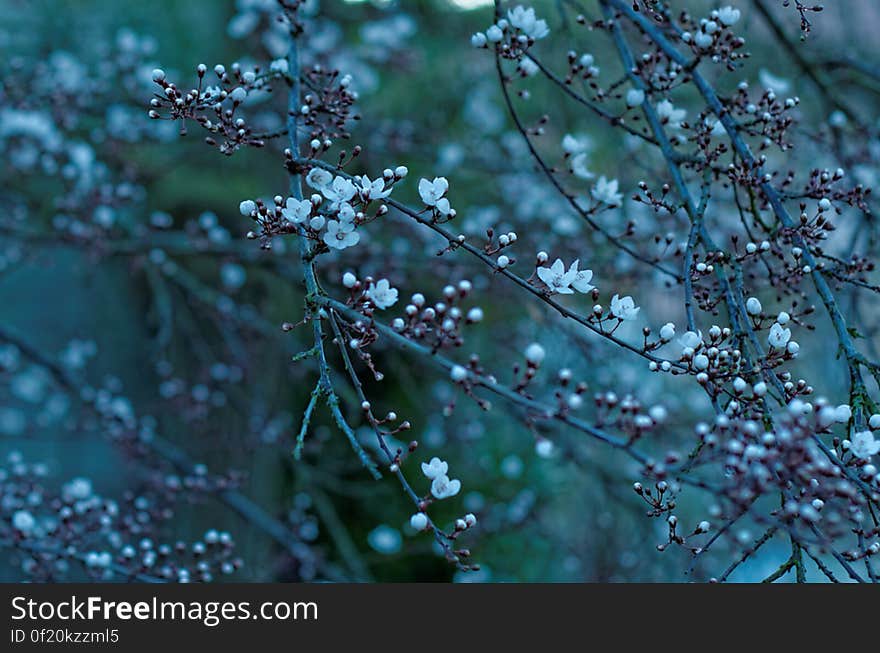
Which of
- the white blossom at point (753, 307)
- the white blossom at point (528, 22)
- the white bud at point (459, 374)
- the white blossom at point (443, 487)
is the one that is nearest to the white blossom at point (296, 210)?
the white bud at point (459, 374)

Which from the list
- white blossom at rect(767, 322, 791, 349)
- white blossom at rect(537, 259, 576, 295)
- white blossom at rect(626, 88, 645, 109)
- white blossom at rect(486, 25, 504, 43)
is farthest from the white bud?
white blossom at rect(626, 88, 645, 109)

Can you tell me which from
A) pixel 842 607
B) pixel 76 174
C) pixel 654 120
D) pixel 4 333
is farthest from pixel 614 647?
pixel 76 174

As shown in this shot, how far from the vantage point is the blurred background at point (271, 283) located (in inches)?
152

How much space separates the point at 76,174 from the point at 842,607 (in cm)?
389

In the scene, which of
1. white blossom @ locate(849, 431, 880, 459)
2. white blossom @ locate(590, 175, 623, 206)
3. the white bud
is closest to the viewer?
the white bud

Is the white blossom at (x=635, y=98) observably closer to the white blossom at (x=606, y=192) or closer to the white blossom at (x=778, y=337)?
the white blossom at (x=606, y=192)

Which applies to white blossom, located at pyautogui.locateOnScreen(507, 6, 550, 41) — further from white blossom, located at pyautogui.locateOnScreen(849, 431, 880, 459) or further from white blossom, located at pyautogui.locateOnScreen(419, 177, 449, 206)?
white blossom, located at pyautogui.locateOnScreen(849, 431, 880, 459)

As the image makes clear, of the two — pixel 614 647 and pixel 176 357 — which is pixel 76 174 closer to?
pixel 176 357

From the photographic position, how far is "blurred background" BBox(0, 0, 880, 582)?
3.86 m

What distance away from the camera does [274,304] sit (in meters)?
5.69

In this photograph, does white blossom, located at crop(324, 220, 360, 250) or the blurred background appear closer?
white blossom, located at crop(324, 220, 360, 250)

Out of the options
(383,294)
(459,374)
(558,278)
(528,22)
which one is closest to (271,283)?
(528,22)

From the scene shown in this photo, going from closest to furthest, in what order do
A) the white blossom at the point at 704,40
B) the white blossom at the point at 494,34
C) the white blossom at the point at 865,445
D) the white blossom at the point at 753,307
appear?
the white blossom at the point at 865,445 → the white blossom at the point at 753,307 → the white blossom at the point at 704,40 → the white blossom at the point at 494,34

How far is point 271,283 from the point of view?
5738 mm
